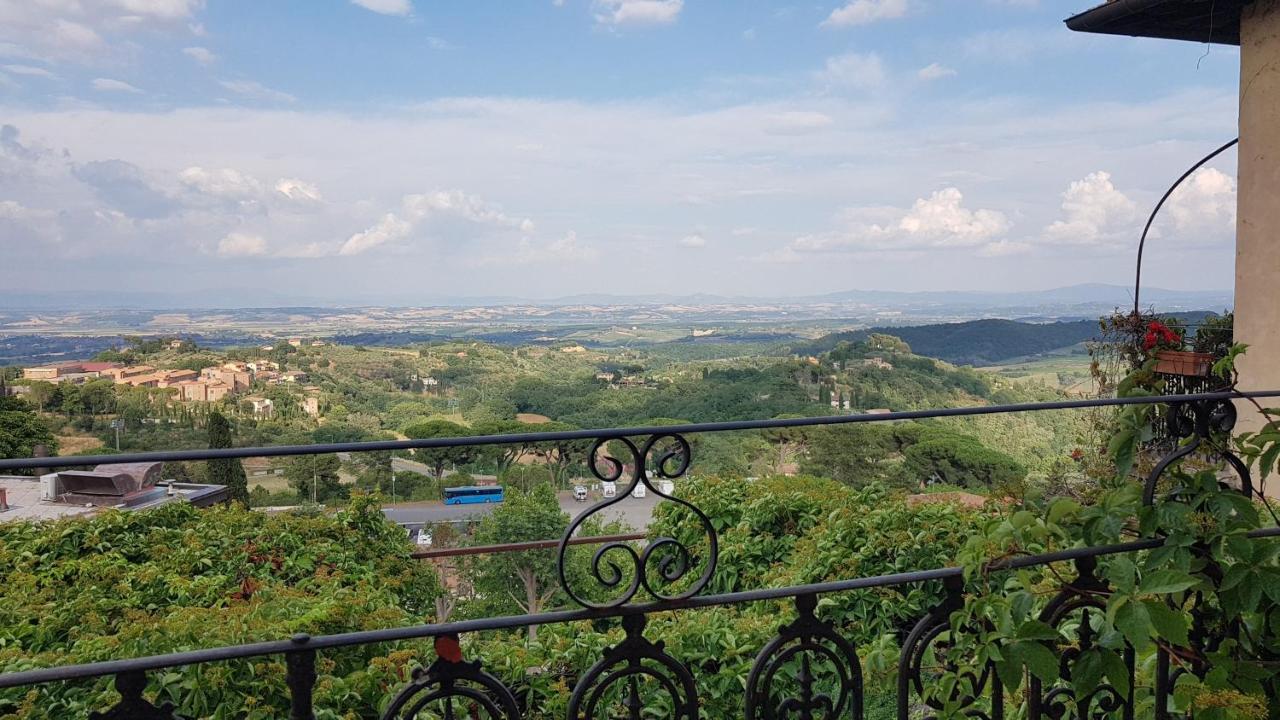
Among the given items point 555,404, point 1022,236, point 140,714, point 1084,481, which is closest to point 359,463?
point 555,404

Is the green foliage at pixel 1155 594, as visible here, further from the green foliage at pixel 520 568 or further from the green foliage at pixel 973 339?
the green foliage at pixel 973 339

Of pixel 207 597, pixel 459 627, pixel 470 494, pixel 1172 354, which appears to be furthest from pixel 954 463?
pixel 459 627

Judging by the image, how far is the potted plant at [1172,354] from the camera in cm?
502

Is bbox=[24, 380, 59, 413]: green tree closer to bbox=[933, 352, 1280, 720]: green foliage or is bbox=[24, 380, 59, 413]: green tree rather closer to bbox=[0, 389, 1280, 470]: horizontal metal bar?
bbox=[0, 389, 1280, 470]: horizontal metal bar

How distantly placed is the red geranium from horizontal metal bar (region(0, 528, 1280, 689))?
4390mm

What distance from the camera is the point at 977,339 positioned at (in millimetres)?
19688

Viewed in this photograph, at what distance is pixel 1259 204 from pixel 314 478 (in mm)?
9857

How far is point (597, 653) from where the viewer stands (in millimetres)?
3045

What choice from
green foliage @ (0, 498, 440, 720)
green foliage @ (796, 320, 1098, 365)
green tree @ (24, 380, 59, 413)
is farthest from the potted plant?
green tree @ (24, 380, 59, 413)

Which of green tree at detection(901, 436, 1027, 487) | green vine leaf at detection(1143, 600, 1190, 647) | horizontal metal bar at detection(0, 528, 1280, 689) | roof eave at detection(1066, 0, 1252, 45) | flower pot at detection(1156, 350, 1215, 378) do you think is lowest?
green tree at detection(901, 436, 1027, 487)

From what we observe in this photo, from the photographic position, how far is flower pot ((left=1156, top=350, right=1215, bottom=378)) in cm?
502

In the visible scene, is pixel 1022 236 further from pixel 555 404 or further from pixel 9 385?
pixel 9 385

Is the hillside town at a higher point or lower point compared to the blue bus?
higher

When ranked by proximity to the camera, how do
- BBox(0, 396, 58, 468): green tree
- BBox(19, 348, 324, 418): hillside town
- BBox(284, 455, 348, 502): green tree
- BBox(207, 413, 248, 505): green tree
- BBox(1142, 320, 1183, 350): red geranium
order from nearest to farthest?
1. BBox(1142, 320, 1183, 350): red geranium
2. BBox(284, 455, 348, 502): green tree
3. BBox(207, 413, 248, 505): green tree
4. BBox(0, 396, 58, 468): green tree
5. BBox(19, 348, 324, 418): hillside town
